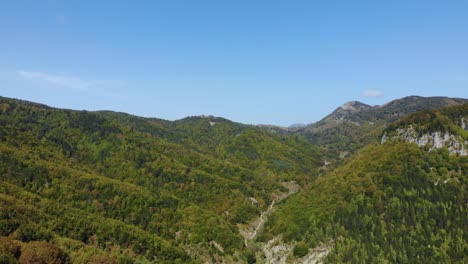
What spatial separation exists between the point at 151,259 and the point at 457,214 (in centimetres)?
14540

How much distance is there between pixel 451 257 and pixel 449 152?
→ 73.1 meters

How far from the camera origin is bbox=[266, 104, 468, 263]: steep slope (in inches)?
5625

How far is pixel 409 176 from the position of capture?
183m

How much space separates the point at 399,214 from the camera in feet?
531

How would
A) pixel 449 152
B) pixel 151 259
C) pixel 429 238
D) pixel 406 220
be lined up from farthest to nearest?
pixel 449 152 → pixel 151 259 → pixel 406 220 → pixel 429 238

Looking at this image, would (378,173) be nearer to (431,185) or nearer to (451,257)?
(431,185)

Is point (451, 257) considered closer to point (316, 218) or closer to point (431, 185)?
point (431, 185)

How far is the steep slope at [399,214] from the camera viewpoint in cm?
14288

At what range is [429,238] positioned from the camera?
5778 inches

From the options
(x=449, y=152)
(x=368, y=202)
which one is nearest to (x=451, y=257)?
(x=368, y=202)

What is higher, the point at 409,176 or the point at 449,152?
the point at 449,152

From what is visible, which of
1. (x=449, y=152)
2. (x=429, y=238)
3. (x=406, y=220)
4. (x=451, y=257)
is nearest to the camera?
(x=451, y=257)

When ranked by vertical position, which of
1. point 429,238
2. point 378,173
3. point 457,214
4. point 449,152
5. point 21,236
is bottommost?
point 21,236

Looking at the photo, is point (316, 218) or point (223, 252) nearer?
point (316, 218)
